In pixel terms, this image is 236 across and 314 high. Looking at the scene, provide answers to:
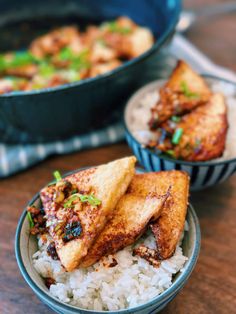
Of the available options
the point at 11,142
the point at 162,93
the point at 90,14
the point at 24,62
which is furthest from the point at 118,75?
the point at 90,14

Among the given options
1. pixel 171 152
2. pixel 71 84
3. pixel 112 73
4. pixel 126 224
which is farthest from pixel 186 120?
pixel 126 224

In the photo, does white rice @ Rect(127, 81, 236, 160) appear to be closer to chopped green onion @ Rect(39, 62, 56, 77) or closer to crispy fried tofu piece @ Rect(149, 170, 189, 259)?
crispy fried tofu piece @ Rect(149, 170, 189, 259)

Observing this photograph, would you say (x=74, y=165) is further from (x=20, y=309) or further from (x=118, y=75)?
(x=20, y=309)

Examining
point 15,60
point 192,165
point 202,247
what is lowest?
point 202,247

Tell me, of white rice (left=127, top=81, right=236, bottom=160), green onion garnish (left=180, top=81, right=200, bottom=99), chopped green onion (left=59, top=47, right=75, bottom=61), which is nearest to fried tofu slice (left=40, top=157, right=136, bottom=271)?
white rice (left=127, top=81, right=236, bottom=160)

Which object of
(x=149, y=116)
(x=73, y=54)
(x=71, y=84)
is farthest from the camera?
(x=73, y=54)

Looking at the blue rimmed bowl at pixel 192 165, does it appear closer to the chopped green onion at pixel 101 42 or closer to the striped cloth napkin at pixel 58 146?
the striped cloth napkin at pixel 58 146

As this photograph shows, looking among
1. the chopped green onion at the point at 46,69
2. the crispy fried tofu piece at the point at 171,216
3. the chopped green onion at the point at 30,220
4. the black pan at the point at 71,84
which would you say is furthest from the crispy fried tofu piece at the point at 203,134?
the chopped green onion at the point at 46,69

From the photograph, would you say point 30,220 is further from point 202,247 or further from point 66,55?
point 66,55
